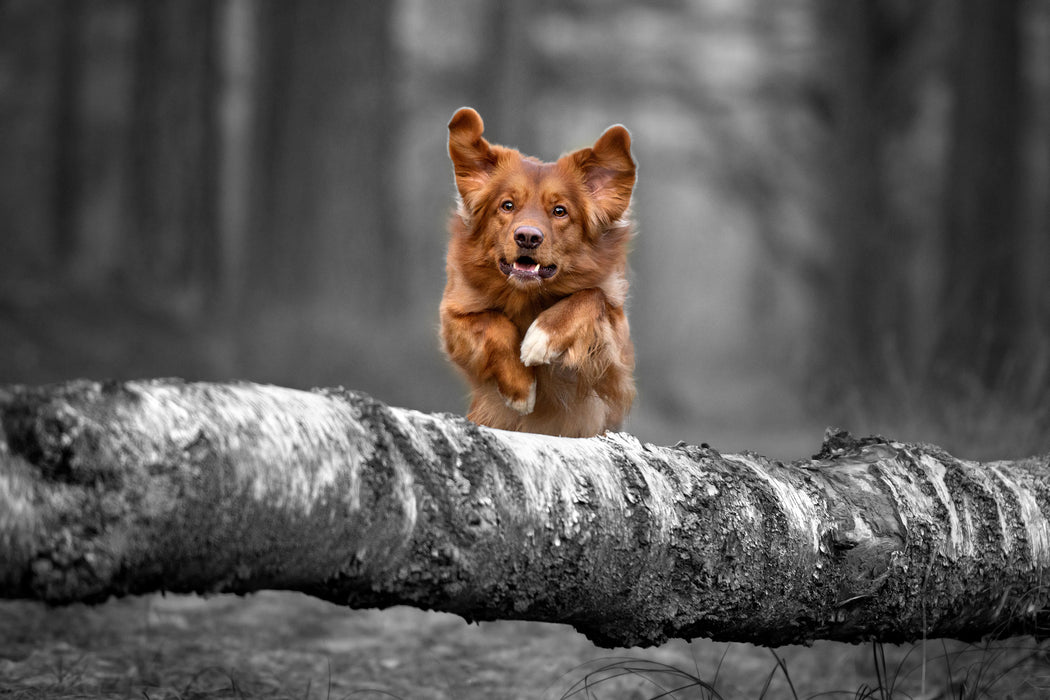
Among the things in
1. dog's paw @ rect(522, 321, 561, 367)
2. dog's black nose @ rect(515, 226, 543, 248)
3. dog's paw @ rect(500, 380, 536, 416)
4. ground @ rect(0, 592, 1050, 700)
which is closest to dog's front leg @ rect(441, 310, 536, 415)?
dog's paw @ rect(500, 380, 536, 416)

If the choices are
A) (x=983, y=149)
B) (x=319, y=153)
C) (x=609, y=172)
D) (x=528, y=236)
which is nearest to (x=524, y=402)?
(x=528, y=236)

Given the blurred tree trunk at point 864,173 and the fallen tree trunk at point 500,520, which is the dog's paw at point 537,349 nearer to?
the fallen tree trunk at point 500,520

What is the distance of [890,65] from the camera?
13.9 meters

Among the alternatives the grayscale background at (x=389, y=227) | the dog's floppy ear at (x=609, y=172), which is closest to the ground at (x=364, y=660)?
the grayscale background at (x=389, y=227)

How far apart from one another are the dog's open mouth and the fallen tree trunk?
105 centimetres

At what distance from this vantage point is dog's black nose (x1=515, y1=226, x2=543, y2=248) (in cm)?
336

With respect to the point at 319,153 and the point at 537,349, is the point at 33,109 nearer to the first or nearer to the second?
the point at 319,153

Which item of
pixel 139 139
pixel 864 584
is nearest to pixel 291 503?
pixel 864 584

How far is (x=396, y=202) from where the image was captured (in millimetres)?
14820

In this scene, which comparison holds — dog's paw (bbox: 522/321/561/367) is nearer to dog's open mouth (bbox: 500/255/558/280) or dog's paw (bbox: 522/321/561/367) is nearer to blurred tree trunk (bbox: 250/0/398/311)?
dog's open mouth (bbox: 500/255/558/280)

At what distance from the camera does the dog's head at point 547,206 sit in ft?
11.4

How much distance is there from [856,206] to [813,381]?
185 inches

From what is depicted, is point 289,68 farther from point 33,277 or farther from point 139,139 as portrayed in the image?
point 33,277

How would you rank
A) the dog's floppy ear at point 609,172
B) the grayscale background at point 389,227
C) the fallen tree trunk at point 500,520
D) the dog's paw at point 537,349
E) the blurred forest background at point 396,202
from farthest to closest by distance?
1. the blurred forest background at point 396,202
2. the grayscale background at point 389,227
3. the dog's floppy ear at point 609,172
4. the dog's paw at point 537,349
5. the fallen tree trunk at point 500,520
